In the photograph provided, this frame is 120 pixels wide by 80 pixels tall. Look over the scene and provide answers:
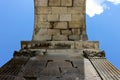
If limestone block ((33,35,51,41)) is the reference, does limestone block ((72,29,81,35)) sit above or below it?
above

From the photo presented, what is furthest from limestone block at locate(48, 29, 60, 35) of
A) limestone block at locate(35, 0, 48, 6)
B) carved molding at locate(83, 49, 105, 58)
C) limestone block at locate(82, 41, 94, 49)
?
carved molding at locate(83, 49, 105, 58)

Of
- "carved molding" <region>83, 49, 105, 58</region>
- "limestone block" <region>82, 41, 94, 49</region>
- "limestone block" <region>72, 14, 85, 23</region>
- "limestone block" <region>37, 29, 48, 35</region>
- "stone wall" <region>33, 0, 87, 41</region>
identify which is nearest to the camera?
"carved molding" <region>83, 49, 105, 58</region>

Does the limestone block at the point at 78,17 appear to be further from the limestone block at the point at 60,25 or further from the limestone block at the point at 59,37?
the limestone block at the point at 59,37

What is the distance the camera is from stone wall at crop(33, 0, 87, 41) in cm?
958

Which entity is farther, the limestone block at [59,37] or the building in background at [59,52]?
the limestone block at [59,37]

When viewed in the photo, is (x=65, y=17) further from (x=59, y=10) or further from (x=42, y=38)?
(x=42, y=38)

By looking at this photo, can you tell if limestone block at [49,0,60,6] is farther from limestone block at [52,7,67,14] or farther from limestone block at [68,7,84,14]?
limestone block at [68,7,84,14]

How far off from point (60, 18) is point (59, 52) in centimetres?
199

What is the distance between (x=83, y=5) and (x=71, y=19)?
575mm

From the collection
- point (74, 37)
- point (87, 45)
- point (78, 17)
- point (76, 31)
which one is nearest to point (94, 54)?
point (87, 45)

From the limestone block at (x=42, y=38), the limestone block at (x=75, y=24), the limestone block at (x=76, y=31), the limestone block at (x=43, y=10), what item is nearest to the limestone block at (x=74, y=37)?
the limestone block at (x=76, y=31)

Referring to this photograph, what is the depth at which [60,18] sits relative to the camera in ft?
31.6

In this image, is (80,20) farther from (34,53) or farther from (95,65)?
(95,65)

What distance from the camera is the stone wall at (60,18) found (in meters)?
9.58
